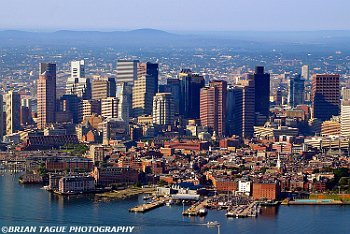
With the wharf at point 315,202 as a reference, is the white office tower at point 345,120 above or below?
above

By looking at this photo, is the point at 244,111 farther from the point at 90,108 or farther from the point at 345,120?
the point at 90,108

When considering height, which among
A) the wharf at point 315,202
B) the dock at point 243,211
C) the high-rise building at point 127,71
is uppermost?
the high-rise building at point 127,71

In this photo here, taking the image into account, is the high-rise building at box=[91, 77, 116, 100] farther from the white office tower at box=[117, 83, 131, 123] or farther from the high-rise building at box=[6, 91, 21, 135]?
the high-rise building at box=[6, 91, 21, 135]

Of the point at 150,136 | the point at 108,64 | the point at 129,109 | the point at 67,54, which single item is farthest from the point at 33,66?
the point at 150,136

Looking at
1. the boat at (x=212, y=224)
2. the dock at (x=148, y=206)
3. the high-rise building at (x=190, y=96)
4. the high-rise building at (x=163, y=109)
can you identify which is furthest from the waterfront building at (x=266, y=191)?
the high-rise building at (x=190, y=96)

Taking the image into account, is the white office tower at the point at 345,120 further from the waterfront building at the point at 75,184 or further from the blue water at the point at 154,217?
the blue water at the point at 154,217

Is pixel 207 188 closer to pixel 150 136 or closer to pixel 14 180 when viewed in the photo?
pixel 14 180
